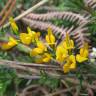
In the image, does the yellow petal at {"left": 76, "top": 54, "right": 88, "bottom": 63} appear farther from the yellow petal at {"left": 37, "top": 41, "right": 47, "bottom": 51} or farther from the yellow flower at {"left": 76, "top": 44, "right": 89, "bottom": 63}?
the yellow petal at {"left": 37, "top": 41, "right": 47, "bottom": 51}

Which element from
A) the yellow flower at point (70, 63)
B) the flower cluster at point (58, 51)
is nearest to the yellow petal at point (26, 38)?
the flower cluster at point (58, 51)

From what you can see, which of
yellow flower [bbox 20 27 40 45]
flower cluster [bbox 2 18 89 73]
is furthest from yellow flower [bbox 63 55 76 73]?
yellow flower [bbox 20 27 40 45]

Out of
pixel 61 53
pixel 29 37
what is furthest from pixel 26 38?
pixel 61 53

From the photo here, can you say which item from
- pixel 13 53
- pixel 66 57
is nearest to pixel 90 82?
pixel 66 57

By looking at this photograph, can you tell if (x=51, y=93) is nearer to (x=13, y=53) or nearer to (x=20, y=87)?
(x=20, y=87)

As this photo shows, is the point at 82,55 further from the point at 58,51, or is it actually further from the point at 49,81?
the point at 49,81

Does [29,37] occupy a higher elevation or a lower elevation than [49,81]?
higher

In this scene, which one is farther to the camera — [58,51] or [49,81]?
[49,81]

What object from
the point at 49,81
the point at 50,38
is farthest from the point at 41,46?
the point at 49,81
